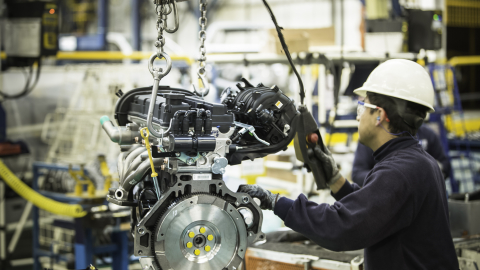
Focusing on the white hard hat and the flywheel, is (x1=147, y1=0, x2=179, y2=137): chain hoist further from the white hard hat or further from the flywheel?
the white hard hat

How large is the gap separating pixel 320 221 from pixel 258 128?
1.43 ft

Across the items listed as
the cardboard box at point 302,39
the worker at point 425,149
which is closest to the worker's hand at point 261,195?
the worker at point 425,149

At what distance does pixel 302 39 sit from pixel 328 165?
2699 millimetres

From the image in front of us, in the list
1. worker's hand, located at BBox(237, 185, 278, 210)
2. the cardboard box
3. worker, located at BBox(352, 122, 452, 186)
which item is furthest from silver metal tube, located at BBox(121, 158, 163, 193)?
the cardboard box

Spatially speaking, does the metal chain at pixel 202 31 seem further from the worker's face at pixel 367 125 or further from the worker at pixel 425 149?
the worker at pixel 425 149

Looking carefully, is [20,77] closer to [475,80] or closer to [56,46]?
[56,46]

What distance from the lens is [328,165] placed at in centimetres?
224

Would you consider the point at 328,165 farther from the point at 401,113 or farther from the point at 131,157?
the point at 131,157

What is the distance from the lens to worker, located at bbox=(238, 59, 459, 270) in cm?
177

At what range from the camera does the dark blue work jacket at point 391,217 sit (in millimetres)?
1767

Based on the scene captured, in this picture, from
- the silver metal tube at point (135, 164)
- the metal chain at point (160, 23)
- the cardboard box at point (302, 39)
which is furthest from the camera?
the cardboard box at point (302, 39)

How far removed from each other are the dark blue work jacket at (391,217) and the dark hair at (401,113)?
0.10 m

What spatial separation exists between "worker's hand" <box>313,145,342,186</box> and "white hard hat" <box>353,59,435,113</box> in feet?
1.17

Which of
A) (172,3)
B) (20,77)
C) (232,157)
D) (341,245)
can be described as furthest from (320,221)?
(20,77)
